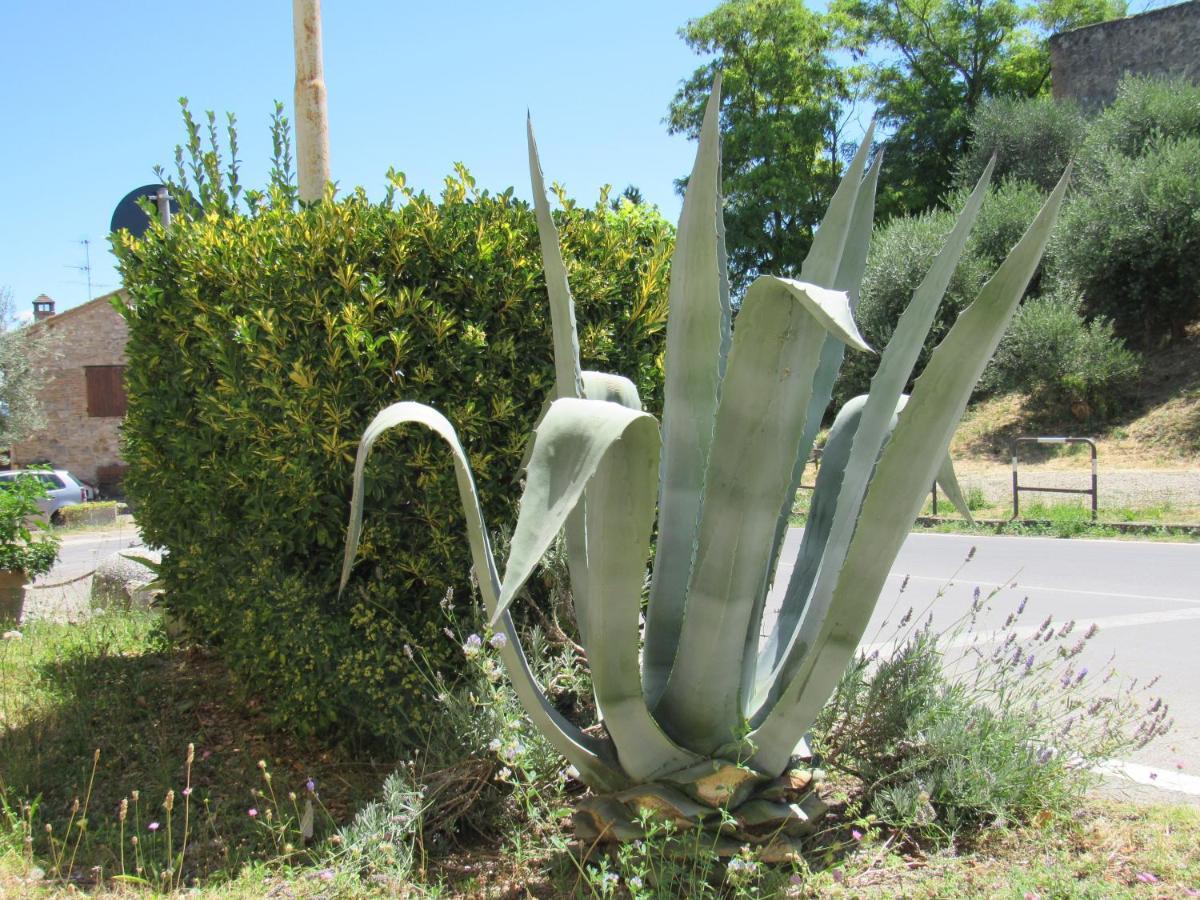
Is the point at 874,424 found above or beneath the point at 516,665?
above

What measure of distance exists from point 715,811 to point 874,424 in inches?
44.3

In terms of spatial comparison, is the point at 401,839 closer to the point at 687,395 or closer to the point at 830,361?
the point at 687,395

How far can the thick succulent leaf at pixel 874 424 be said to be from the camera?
262cm

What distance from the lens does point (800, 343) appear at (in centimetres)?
231

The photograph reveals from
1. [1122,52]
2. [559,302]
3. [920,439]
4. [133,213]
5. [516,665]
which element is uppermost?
[1122,52]

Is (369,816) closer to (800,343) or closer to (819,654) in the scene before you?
(819,654)

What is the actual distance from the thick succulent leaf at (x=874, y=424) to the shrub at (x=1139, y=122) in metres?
20.6

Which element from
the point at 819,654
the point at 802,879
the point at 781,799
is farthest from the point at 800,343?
the point at 802,879

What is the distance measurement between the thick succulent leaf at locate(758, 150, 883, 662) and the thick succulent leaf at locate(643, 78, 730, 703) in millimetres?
245

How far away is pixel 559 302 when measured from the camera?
2801 millimetres

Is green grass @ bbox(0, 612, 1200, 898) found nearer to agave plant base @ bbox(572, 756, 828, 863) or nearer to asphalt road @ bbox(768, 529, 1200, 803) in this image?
agave plant base @ bbox(572, 756, 828, 863)

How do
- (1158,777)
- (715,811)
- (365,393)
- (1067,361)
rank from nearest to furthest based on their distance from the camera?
(715,811) → (365,393) → (1158,777) → (1067,361)

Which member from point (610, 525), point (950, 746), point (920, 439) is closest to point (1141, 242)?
point (950, 746)

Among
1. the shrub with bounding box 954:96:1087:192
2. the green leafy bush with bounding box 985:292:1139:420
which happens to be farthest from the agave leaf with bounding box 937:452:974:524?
the shrub with bounding box 954:96:1087:192
